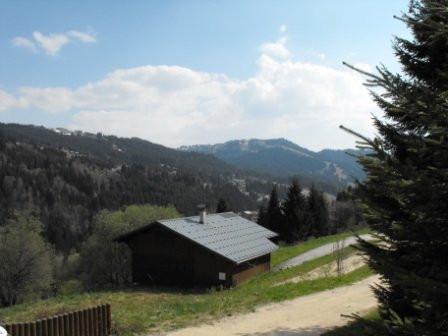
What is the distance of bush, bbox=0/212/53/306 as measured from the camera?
168 feet

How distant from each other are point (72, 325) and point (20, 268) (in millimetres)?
41585

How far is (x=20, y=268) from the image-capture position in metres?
51.7

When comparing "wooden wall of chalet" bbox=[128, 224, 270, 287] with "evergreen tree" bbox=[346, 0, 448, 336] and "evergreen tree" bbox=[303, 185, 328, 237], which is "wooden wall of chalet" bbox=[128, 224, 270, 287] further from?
"evergreen tree" bbox=[303, 185, 328, 237]

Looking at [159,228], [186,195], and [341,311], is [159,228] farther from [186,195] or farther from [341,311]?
[186,195]

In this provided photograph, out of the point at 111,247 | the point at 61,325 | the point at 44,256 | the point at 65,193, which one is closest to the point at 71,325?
the point at 61,325

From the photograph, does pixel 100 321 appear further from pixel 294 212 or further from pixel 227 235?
pixel 294 212

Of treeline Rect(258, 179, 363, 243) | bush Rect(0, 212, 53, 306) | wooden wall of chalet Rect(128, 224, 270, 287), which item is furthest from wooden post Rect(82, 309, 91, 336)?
treeline Rect(258, 179, 363, 243)

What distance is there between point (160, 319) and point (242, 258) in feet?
52.1

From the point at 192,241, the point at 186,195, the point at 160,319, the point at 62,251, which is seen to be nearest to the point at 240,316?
the point at 160,319

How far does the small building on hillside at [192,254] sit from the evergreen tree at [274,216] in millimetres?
33759

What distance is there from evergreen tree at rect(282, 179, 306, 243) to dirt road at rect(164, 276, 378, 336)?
47265mm

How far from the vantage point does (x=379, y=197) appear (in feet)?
28.5

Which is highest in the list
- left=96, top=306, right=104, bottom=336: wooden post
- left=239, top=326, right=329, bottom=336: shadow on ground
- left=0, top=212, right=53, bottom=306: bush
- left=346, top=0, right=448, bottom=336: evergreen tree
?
left=346, top=0, right=448, bottom=336: evergreen tree

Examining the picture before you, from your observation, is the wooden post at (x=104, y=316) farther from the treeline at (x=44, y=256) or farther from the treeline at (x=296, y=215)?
the treeline at (x=296, y=215)
